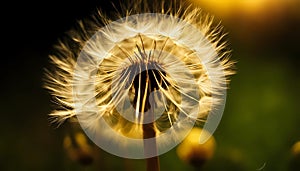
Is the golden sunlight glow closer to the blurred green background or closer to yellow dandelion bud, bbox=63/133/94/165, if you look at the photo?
the blurred green background

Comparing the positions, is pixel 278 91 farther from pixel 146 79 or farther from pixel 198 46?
pixel 146 79

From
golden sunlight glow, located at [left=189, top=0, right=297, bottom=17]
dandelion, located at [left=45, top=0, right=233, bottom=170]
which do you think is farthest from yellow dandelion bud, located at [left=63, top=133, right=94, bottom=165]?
golden sunlight glow, located at [left=189, top=0, right=297, bottom=17]

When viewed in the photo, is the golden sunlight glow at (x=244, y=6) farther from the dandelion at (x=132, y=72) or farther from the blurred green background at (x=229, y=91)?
the dandelion at (x=132, y=72)

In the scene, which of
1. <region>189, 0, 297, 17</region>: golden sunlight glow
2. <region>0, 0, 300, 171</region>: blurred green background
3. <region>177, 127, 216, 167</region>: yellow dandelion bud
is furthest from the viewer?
<region>189, 0, 297, 17</region>: golden sunlight glow

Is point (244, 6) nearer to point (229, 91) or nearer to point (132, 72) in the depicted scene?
point (229, 91)

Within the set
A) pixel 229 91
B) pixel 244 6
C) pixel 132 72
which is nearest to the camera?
pixel 132 72

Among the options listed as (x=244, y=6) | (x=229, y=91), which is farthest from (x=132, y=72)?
(x=244, y=6)

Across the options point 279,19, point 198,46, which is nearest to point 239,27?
point 279,19
